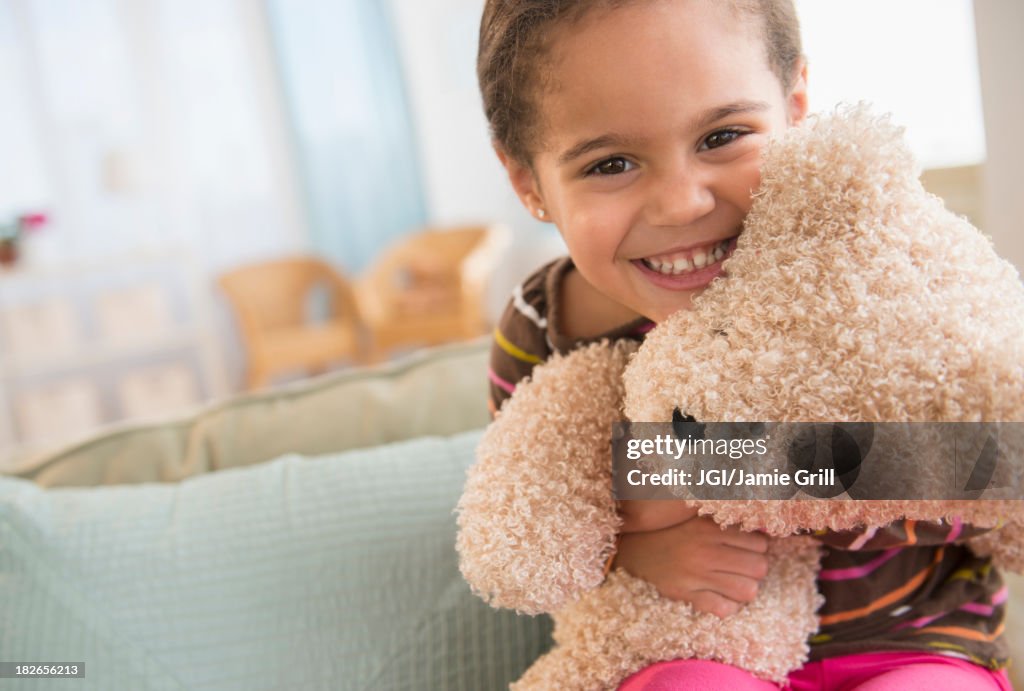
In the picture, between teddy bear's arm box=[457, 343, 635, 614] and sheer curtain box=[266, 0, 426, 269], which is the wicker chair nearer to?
sheer curtain box=[266, 0, 426, 269]

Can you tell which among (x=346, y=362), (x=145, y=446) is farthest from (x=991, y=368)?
(x=346, y=362)

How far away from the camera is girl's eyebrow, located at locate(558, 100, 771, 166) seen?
565 millimetres

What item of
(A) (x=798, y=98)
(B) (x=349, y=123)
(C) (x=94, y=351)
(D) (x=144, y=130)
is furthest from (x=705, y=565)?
(D) (x=144, y=130)

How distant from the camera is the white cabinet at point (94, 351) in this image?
11.6 feet

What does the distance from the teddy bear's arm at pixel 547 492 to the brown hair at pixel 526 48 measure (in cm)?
20

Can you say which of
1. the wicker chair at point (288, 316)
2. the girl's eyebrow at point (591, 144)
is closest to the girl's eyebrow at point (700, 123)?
the girl's eyebrow at point (591, 144)

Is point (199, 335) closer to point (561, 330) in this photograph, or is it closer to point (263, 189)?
point (263, 189)

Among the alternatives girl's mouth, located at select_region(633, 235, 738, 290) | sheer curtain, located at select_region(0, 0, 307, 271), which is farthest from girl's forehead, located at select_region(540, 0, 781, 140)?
sheer curtain, located at select_region(0, 0, 307, 271)

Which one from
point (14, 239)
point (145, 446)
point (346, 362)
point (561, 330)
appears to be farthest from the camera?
point (346, 362)

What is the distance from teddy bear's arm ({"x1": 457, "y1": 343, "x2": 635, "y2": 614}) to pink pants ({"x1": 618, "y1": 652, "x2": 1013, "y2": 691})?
9 centimetres

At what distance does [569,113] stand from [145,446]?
80 centimetres

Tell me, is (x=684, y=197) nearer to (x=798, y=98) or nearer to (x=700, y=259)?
(x=700, y=259)

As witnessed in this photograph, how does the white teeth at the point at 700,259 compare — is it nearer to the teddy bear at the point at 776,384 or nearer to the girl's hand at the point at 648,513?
the teddy bear at the point at 776,384

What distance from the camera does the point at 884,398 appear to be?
44 centimetres
